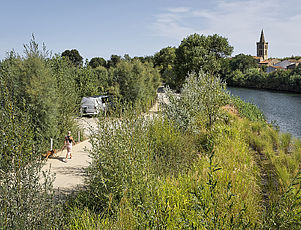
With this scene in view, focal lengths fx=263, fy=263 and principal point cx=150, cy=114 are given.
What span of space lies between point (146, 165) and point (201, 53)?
3209 centimetres

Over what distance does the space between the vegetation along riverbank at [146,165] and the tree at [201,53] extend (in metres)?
17.0

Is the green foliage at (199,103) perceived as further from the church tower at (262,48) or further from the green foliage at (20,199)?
the church tower at (262,48)

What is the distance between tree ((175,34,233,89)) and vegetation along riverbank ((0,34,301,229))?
55.6ft

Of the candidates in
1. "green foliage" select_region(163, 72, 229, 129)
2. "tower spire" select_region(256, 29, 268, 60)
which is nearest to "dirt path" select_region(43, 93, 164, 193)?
"green foliage" select_region(163, 72, 229, 129)

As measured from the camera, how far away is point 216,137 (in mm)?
9703

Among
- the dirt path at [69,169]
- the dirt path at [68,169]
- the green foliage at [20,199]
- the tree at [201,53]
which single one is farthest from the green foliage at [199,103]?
the tree at [201,53]

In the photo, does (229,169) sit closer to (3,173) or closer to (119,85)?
(3,173)

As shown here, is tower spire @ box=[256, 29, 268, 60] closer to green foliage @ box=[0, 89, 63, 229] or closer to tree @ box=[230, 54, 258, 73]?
tree @ box=[230, 54, 258, 73]

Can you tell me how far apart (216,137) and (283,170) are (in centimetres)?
293

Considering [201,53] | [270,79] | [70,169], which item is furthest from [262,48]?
[70,169]

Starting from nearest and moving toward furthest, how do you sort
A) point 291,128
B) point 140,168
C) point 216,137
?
point 140,168 < point 216,137 < point 291,128

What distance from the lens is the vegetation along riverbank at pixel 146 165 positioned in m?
3.89

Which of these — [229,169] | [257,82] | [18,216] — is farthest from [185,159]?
[257,82]

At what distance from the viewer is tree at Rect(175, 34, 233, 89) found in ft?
113
